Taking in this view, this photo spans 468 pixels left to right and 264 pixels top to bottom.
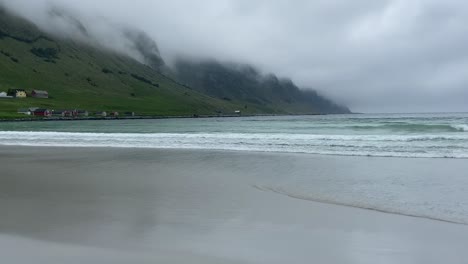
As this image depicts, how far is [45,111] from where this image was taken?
145 m

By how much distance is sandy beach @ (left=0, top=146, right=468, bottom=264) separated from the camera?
706cm

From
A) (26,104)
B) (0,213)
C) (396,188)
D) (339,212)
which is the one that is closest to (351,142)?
(396,188)

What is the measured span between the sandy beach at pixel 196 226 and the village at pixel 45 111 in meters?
140

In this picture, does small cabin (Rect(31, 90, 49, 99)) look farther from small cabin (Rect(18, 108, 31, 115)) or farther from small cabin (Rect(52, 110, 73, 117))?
small cabin (Rect(18, 108, 31, 115))

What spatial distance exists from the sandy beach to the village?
140242 millimetres

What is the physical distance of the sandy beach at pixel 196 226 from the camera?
7.06 meters

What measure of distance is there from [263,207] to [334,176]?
6.15m

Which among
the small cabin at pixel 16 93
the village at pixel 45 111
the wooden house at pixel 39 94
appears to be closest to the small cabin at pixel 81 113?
the village at pixel 45 111

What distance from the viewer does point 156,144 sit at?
34.2 meters

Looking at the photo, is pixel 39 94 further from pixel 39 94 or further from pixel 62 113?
pixel 62 113

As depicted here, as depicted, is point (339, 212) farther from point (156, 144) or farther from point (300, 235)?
point (156, 144)

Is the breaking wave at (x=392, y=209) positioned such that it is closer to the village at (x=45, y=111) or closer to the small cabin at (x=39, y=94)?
the village at (x=45, y=111)

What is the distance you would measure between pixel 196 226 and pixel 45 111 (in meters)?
152

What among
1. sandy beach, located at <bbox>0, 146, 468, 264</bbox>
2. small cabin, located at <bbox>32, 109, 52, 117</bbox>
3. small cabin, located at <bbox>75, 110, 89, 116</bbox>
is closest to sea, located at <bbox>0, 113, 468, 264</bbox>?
sandy beach, located at <bbox>0, 146, 468, 264</bbox>
